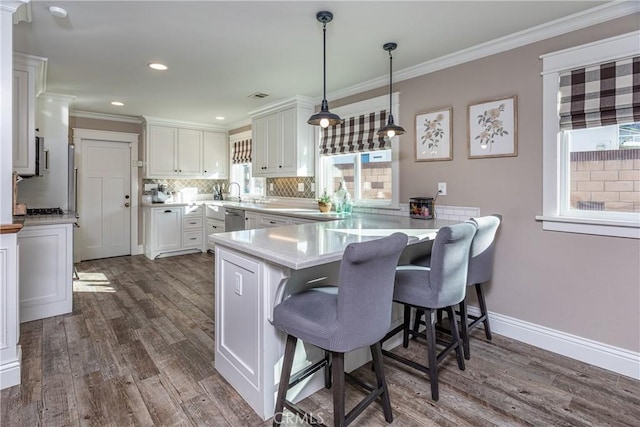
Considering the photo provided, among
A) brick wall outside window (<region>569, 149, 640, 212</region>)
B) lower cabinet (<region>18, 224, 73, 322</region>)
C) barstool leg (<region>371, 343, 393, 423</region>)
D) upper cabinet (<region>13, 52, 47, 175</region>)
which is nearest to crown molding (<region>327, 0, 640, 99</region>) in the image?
brick wall outside window (<region>569, 149, 640, 212</region>)

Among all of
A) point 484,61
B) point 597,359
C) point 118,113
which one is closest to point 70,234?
point 118,113

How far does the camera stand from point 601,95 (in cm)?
228

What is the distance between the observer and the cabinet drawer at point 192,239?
586 cm

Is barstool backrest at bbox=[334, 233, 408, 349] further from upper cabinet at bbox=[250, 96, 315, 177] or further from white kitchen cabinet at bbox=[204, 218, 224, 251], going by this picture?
white kitchen cabinet at bbox=[204, 218, 224, 251]

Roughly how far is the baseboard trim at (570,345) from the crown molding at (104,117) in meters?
5.94

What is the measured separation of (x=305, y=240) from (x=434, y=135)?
6.33 feet

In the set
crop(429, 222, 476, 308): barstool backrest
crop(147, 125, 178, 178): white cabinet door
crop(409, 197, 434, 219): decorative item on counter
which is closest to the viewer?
crop(429, 222, 476, 308): barstool backrest

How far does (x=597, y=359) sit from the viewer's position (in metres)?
2.33

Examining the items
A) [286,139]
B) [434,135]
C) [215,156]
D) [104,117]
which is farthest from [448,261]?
[104,117]

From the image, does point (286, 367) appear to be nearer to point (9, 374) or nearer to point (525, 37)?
point (9, 374)

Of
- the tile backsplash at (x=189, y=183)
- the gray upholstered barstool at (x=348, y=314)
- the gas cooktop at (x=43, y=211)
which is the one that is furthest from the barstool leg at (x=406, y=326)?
the tile backsplash at (x=189, y=183)

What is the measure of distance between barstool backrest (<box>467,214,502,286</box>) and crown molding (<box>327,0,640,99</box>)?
1398 mm

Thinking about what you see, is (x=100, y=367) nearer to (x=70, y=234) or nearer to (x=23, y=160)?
(x=70, y=234)

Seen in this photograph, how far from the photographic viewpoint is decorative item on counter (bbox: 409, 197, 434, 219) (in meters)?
3.13
